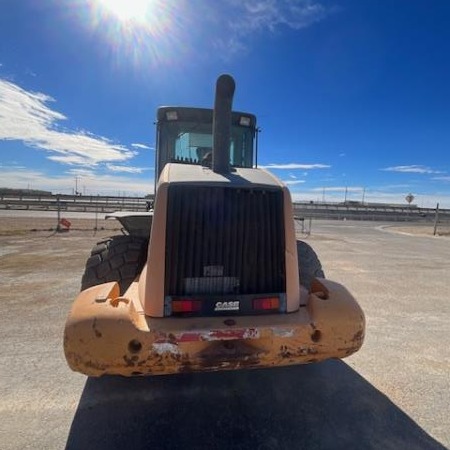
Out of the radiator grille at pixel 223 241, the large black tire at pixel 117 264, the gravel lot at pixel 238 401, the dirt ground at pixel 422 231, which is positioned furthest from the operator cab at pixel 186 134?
the dirt ground at pixel 422 231

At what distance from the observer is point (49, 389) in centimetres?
304

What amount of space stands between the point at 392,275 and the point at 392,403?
5.90 metres

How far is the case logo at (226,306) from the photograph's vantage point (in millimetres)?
2605

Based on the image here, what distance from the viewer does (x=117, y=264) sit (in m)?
3.94

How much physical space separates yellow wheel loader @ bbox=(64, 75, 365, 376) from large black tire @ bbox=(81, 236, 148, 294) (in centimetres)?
96

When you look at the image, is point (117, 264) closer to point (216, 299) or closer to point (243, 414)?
point (216, 299)

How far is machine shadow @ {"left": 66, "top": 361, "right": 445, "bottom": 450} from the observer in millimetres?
2457

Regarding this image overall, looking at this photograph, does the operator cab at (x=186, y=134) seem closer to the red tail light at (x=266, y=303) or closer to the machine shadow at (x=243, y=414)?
the red tail light at (x=266, y=303)

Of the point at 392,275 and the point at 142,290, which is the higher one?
the point at 142,290

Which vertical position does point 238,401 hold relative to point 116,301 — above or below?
below

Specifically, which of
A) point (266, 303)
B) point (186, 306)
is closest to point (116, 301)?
point (186, 306)

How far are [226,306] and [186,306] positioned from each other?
31cm

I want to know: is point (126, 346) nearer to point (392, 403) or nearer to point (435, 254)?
point (392, 403)

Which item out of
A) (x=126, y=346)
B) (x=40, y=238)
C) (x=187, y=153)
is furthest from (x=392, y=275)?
(x=40, y=238)
